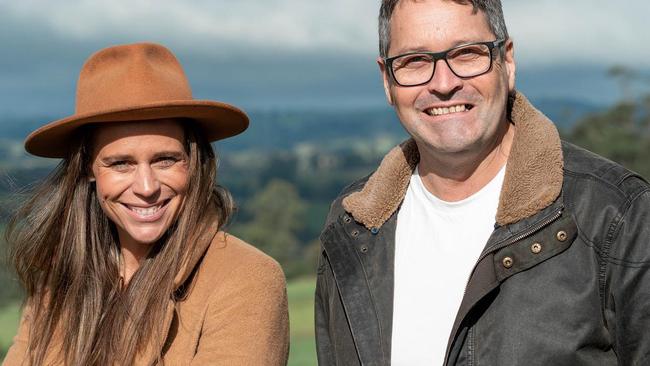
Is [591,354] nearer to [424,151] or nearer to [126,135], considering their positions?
[424,151]

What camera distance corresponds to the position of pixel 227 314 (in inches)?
130

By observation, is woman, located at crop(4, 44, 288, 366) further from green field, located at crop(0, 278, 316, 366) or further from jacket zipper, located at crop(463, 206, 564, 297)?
green field, located at crop(0, 278, 316, 366)

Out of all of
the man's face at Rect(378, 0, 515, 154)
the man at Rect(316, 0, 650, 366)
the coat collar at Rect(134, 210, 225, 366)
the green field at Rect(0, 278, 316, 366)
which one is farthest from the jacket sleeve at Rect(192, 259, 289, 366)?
the green field at Rect(0, 278, 316, 366)

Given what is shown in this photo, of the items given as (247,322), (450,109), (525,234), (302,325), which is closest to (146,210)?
(247,322)

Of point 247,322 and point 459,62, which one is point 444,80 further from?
point 247,322

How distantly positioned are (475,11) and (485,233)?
687mm

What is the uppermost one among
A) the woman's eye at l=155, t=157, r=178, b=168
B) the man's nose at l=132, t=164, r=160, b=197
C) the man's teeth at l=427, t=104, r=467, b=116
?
the man's teeth at l=427, t=104, r=467, b=116

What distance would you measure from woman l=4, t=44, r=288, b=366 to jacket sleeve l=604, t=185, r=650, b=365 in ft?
3.61

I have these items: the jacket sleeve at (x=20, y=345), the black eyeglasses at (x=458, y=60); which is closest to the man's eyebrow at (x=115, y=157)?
the jacket sleeve at (x=20, y=345)

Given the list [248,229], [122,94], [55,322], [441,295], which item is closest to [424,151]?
[441,295]

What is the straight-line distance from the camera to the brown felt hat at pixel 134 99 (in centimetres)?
327

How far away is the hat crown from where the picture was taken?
3326 millimetres

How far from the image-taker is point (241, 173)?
113312 millimetres

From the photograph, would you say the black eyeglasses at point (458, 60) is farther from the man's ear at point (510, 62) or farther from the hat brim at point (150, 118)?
the hat brim at point (150, 118)
